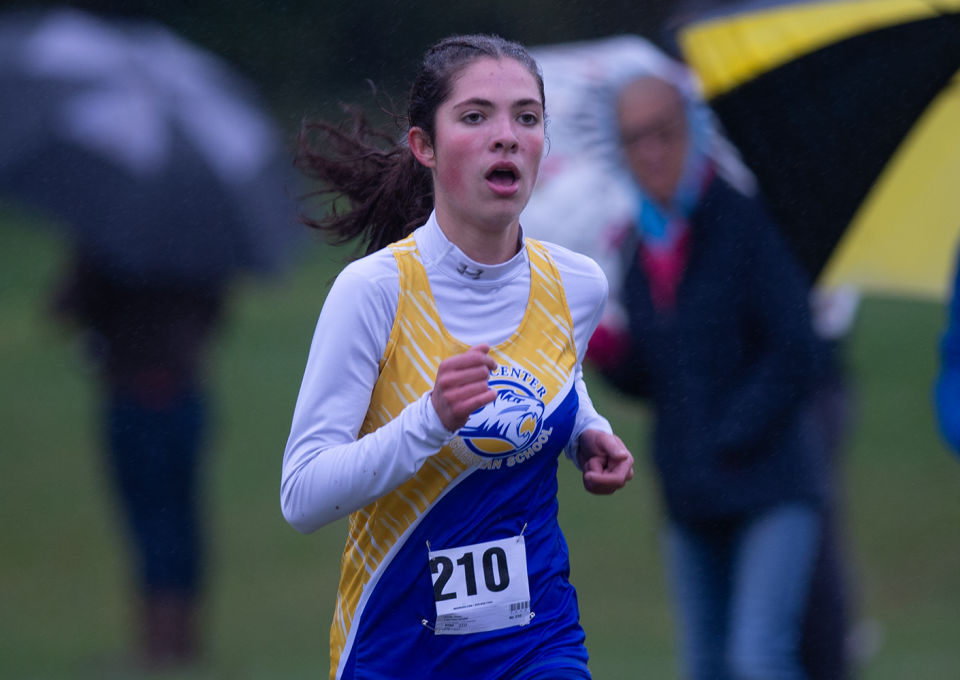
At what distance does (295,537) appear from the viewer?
858 centimetres

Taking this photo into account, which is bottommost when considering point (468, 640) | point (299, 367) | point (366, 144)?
point (468, 640)

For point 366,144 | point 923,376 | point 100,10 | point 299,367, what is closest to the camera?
point 366,144

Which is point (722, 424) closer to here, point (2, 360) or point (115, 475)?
point (115, 475)

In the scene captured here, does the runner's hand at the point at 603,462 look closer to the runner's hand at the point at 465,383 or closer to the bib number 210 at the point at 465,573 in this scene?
the bib number 210 at the point at 465,573

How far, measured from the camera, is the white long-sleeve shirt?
2291 millimetres

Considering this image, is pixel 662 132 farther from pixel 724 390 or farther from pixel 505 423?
pixel 505 423

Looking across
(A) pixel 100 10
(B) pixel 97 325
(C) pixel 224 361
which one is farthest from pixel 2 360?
(B) pixel 97 325

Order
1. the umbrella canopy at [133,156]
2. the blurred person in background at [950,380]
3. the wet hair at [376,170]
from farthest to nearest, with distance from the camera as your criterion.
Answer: the umbrella canopy at [133,156]
the blurred person in background at [950,380]
the wet hair at [376,170]

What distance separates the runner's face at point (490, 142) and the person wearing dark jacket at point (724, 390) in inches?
60.4

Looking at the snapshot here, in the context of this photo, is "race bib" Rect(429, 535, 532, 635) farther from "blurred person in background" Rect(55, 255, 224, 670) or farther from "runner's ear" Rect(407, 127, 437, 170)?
"blurred person in background" Rect(55, 255, 224, 670)

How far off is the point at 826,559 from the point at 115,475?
3839 mm

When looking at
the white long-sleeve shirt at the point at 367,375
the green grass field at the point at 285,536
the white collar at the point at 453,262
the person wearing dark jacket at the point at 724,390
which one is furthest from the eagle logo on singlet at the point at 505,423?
the green grass field at the point at 285,536

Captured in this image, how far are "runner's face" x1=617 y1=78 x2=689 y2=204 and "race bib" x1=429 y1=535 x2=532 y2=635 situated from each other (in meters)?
1.89

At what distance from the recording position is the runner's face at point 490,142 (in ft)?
8.18
